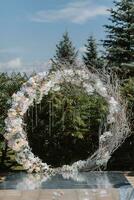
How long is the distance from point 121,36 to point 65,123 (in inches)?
631

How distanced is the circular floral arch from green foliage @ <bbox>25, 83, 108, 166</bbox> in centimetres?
63

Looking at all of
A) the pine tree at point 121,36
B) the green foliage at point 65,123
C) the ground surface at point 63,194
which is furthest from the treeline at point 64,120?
the pine tree at point 121,36

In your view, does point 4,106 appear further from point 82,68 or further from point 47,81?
point 82,68

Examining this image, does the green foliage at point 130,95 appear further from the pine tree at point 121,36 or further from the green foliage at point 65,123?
the pine tree at point 121,36

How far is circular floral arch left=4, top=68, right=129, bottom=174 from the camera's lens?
9695mm

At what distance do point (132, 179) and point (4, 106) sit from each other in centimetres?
275

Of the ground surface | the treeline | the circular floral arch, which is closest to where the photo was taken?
the ground surface

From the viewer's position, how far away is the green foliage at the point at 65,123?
10969mm

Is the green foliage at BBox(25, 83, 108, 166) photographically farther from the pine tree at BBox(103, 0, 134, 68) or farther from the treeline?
the pine tree at BBox(103, 0, 134, 68)

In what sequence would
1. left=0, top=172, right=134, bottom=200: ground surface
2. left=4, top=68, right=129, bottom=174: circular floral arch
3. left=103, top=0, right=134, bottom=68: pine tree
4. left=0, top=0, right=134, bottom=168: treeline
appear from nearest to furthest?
1. left=0, top=172, right=134, bottom=200: ground surface
2. left=4, top=68, right=129, bottom=174: circular floral arch
3. left=0, top=0, right=134, bottom=168: treeline
4. left=103, top=0, right=134, bottom=68: pine tree

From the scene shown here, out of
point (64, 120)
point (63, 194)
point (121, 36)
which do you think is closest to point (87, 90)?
point (64, 120)

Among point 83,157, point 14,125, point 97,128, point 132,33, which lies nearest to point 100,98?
point 97,128

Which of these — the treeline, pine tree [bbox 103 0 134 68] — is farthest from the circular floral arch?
pine tree [bbox 103 0 134 68]

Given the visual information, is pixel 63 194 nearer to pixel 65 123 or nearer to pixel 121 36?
pixel 65 123
